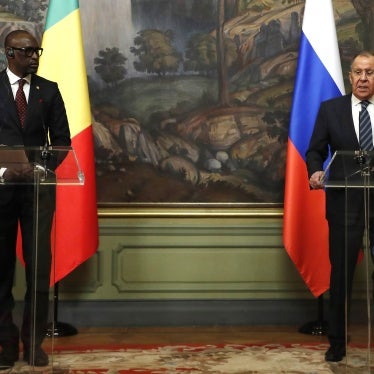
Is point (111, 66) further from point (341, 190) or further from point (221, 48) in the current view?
point (341, 190)

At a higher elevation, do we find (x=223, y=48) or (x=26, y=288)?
(x=223, y=48)

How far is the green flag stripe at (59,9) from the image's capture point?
564cm

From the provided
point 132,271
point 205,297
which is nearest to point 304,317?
point 205,297

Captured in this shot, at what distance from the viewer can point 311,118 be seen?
5.72 metres

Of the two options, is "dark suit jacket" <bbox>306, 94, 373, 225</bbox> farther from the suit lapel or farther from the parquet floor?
the parquet floor

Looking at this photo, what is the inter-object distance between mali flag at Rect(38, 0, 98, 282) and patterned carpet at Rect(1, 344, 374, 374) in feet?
2.82

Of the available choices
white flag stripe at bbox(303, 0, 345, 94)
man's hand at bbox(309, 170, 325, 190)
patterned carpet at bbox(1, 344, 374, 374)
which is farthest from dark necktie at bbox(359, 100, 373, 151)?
patterned carpet at bbox(1, 344, 374, 374)

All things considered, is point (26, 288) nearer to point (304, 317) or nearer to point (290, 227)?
point (290, 227)

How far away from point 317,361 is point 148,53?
2.68 metres

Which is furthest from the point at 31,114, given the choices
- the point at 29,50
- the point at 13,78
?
the point at 29,50

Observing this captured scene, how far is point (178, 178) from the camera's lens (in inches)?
241

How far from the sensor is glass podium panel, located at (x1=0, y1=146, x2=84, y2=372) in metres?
3.28

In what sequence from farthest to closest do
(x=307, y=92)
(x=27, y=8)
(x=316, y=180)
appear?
(x=27, y=8) < (x=307, y=92) < (x=316, y=180)

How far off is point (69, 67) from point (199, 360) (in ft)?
7.37
